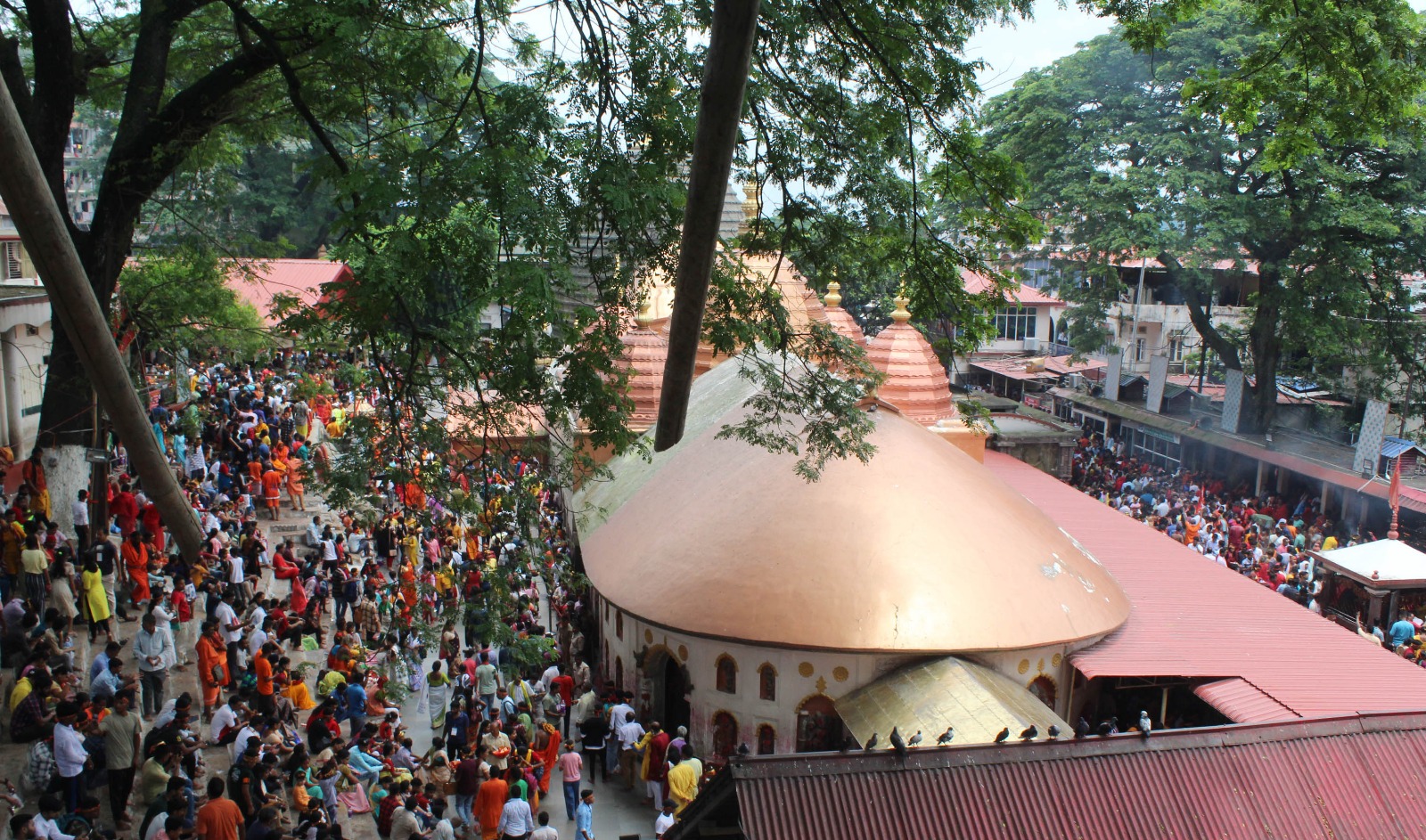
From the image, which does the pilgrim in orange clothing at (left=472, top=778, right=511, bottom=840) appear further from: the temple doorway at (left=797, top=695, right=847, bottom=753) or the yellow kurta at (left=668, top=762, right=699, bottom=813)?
the temple doorway at (left=797, top=695, right=847, bottom=753)

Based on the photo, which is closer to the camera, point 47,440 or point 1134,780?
point 1134,780

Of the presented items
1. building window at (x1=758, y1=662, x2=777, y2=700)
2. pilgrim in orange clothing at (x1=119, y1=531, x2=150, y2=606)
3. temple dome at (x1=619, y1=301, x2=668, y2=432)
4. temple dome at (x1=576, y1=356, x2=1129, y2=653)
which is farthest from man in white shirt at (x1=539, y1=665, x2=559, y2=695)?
temple dome at (x1=619, y1=301, x2=668, y2=432)

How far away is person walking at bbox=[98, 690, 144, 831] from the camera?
379 inches

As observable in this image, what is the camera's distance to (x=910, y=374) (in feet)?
76.1

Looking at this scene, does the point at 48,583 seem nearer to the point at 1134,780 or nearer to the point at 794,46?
the point at 794,46

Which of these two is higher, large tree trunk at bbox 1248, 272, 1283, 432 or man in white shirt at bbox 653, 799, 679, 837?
large tree trunk at bbox 1248, 272, 1283, 432

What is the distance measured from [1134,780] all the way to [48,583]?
36.8 feet

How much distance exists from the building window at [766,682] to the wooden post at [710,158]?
10.9 m

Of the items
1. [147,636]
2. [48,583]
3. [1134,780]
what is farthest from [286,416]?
[1134,780]

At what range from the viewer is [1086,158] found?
32719 millimetres

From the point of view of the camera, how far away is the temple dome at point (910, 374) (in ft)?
75.8

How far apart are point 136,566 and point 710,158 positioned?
12.7m

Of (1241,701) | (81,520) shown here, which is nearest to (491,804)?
(81,520)

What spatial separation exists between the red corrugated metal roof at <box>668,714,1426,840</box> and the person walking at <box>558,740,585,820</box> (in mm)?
4812
